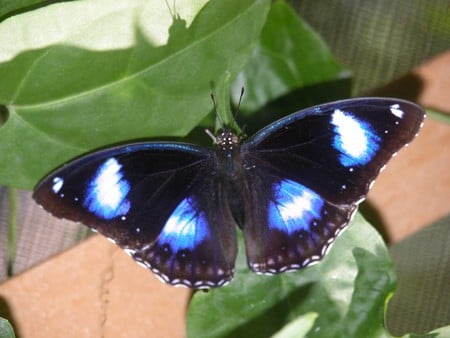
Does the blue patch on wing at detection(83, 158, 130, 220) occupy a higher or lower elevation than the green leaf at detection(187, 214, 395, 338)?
higher

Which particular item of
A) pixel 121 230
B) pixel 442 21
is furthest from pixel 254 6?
pixel 442 21

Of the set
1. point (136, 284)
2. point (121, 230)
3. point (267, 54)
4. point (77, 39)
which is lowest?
point (136, 284)

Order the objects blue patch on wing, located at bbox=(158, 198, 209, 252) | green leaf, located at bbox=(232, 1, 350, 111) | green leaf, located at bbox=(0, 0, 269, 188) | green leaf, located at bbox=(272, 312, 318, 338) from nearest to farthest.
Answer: green leaf, located at bbox=(272, 312, 318, 338), green leaf, located at bbox=(0, 0, 269, 188), blue patch on wing, located at bbox=(158, 198, 209, 252), green leaf, located at bbox=(232, 1, 350, 111)

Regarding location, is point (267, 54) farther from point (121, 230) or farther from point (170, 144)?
point (121, 230)

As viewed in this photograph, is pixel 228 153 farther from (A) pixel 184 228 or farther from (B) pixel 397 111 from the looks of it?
(B) pixel 397 111

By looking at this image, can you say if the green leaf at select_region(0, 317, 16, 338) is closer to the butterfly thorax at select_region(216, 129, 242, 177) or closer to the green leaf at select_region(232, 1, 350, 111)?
the butterfly thorax at select_region(216, 129, 242, 177)

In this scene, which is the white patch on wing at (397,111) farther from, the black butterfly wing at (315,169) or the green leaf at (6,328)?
the green leaf at (6,328)

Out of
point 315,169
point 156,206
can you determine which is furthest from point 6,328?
point 315,169

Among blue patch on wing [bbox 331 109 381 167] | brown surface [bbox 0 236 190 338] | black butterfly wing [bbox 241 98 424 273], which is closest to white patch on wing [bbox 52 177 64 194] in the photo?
brown surface [bbox 0 236 190 338]

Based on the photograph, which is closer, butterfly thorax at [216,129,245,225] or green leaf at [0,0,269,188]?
green leaf at [0,0,269,188]
